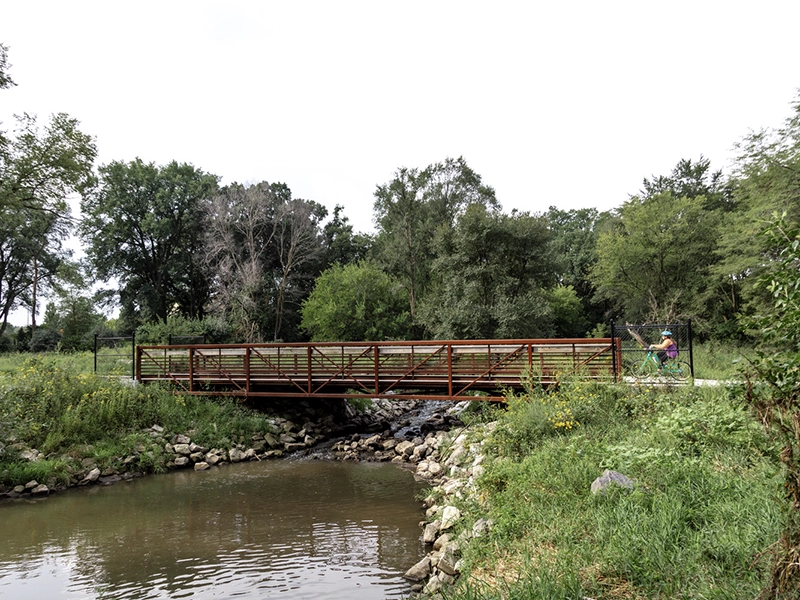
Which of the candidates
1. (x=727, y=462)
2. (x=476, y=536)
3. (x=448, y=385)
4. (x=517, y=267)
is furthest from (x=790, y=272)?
(x=517, y=267)

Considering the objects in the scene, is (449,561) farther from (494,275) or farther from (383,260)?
(383,260)

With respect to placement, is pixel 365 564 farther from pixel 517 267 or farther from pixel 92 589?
pixel 517 267

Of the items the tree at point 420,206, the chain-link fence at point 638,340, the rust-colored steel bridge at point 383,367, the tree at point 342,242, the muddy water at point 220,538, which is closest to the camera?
the muddy water at point 220,538

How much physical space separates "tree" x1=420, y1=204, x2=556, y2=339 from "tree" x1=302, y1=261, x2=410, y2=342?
12.7 ft

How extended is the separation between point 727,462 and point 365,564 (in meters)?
4.60

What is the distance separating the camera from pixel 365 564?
7344 millimetres

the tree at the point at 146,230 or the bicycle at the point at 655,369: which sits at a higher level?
the tree at the point at 146,230

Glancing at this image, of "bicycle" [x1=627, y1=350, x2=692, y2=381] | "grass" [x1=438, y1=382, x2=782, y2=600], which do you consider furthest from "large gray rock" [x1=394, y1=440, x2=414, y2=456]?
"bicycle" [x1=627, y1=350, x2=692, y2=381]

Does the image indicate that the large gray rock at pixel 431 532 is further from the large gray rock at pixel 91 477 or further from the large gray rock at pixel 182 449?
the large gray rock at pixel 182 449

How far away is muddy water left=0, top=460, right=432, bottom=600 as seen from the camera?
22.4 feet

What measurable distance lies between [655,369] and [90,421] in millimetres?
13228

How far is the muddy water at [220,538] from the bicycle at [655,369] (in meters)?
5.02

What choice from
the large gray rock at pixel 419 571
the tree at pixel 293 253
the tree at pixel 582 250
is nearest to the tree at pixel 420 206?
the tree at pixel 293 253

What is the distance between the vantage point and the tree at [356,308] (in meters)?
29.9
